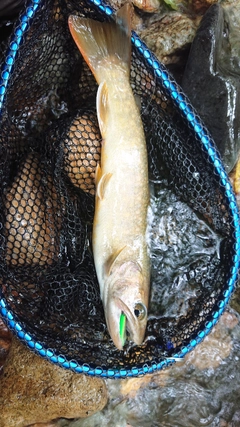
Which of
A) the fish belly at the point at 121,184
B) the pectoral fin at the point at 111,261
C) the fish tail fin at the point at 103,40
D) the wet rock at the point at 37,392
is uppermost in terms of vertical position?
the fish tail fin at the point at 103,40

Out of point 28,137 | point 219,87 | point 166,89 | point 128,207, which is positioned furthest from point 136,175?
point 219,87

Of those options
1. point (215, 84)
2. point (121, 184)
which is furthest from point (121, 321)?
point (215, 84)

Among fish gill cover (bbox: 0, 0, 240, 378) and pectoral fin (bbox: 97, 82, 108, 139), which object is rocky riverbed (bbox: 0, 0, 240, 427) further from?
pectoral fin (bbox: 97, 82, 108, 139)

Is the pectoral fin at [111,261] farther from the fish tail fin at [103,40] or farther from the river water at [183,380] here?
the fish tail fin at [103,40]

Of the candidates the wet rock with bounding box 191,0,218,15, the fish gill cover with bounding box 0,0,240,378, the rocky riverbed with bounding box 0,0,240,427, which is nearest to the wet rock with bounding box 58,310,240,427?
the rocky riverbed with bounding box 0,0,240,427

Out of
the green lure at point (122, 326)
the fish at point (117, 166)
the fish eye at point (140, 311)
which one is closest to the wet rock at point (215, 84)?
the fish at point (117, 166)
